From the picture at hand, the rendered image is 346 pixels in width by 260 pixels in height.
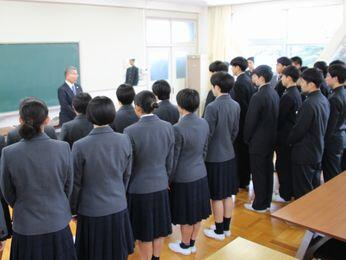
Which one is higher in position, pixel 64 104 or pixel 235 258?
pixel 64 104

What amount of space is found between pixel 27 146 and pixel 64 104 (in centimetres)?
319

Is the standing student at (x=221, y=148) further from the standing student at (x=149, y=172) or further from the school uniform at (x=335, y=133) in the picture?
the school uniform at (x=335, y=133)

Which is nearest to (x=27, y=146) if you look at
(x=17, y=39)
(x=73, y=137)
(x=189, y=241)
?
(x=73, y=137)

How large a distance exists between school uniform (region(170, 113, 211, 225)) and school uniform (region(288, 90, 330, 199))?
1.02m

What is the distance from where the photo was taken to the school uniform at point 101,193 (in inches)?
85.0

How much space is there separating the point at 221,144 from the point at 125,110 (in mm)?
873

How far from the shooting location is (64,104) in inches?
196

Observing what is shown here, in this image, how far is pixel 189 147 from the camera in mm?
2797

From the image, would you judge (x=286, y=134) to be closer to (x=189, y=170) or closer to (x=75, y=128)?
(x=189, y=170)

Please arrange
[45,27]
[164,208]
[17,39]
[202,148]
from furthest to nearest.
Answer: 1. [45,27]
2. [17,39]
3. [202,148]
4. [164,208]

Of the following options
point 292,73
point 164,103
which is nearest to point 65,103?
point 164,103

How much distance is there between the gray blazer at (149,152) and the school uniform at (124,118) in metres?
0.60

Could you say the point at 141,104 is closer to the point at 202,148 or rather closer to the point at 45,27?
the point at 202,148

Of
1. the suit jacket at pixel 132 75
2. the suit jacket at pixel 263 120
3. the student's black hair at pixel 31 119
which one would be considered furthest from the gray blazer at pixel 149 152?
the suit jacket at pixel 132 75
